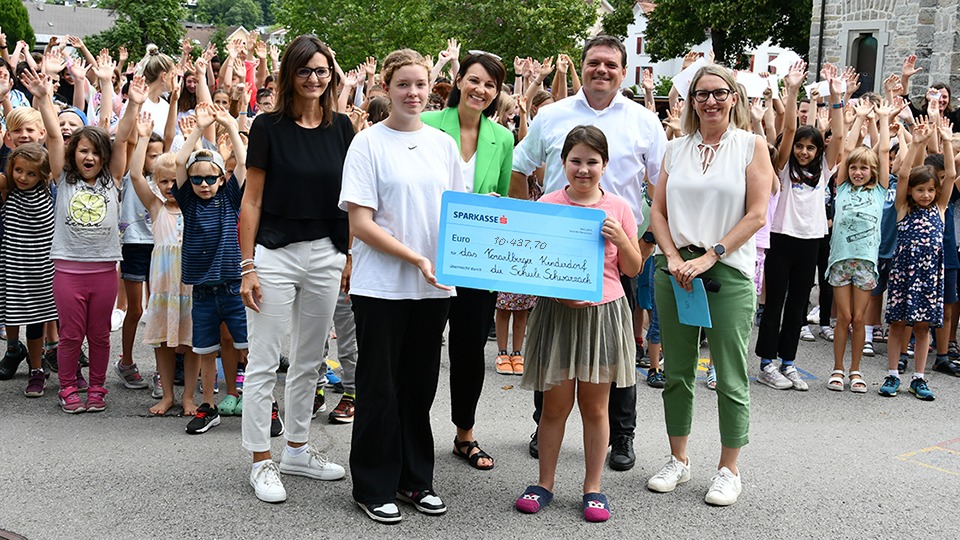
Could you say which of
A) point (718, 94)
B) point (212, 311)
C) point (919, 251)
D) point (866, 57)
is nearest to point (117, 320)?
point (212, 311)

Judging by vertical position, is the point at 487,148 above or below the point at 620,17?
below

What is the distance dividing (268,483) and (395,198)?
1.51 metres

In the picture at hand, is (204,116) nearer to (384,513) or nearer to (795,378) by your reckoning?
(384,513)

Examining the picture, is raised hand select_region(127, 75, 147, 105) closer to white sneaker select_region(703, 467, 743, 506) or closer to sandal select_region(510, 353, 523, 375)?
sandal select_region(510, 353, 523, 375)

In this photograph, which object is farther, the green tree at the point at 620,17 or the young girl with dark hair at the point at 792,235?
the green tree at the point at 620,17

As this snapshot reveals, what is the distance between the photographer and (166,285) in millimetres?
6102

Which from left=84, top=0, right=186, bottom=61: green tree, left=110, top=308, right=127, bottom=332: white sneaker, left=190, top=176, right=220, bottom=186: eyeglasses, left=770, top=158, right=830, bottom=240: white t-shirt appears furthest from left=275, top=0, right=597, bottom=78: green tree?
left=190, top=176, right=220, bottom=186: eyeglasses

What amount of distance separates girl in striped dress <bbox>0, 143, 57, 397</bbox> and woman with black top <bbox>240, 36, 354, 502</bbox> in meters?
2.45

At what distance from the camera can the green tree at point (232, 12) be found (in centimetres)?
16479

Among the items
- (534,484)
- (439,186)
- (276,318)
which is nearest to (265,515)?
(276,318)

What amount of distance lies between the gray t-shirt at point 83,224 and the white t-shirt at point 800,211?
4795 millimetres

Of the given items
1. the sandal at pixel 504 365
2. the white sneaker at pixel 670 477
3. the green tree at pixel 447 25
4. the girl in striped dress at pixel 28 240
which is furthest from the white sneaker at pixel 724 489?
the green tree at pixel 447 25

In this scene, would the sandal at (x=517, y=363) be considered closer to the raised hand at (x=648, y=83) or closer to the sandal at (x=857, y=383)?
the sandal at (x=857, y=383)

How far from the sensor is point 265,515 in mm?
4418
